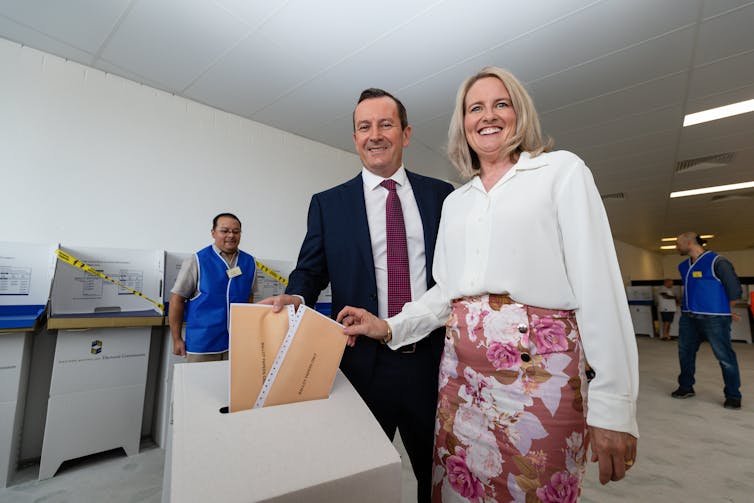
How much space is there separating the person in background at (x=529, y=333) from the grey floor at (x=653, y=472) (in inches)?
50.5

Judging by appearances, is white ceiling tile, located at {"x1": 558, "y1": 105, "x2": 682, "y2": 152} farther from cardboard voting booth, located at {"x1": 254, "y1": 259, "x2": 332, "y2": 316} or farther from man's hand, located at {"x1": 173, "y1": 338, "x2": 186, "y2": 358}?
man's hand, located at {"x1": 173, "y1": 338, "x2": 186, "y2": 358}

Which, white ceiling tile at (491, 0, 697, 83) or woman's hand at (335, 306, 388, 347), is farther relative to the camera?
white ceiling tile at (491, 0, 697, 83)

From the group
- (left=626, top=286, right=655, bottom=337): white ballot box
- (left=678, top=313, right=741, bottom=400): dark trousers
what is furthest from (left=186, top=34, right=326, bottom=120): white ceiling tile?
(left=626, top=286, right=655, bottom=337): white ballot box

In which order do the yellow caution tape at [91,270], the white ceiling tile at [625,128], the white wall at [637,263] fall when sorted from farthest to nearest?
the white wall at [637,263]
the white ceiling tile at [625,128]
the yellow caution tape at [91,270]

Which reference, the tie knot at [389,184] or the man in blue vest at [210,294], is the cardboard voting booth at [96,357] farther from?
the tie knot at [389,184]

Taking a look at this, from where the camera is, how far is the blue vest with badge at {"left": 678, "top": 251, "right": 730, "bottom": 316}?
124 inches

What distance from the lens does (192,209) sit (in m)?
2.91

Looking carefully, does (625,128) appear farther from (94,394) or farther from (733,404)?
(94,394)

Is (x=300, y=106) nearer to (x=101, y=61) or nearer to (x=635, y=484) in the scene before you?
(x=101, y=61)

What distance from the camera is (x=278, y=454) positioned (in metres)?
0.45

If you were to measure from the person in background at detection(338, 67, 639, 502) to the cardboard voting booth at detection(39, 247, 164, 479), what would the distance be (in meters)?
2.14

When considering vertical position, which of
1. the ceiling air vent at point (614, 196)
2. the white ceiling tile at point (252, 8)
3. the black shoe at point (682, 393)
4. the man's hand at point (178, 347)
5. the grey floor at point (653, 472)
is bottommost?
the grey floor at point (653, 472)

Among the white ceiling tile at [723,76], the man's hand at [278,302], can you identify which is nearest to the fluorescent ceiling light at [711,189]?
the white ceiling tile at [723,76]

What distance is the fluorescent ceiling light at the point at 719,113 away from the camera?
122 inches
